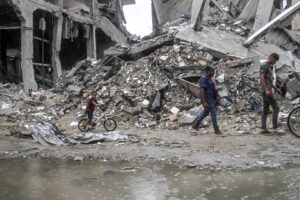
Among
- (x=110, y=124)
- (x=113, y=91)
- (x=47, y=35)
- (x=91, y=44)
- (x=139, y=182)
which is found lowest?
(x=139, y=182)

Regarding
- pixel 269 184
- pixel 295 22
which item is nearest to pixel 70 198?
pixel 269 184

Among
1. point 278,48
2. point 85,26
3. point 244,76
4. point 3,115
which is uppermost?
point 85,26

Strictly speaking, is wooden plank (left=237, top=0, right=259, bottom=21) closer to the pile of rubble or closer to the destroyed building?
the destroyed building

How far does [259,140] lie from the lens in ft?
26.4

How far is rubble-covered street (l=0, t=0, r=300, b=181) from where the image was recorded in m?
7.39

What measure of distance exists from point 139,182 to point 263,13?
11.2 m

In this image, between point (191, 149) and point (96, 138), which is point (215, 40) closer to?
point (96, 138)

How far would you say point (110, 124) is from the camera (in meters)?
9.91

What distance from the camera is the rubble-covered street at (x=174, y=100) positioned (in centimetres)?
739

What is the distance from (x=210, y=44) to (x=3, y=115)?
5864mm

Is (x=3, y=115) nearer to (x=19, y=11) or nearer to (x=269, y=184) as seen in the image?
(x=19, y=11)

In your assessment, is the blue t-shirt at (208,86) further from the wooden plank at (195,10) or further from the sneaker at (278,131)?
the wooden plank at (195,10)

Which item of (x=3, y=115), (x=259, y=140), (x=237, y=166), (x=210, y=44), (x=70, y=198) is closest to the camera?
(x=70, y=198)

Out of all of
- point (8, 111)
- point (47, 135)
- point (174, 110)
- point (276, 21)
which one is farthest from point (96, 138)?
point (276, 21)
